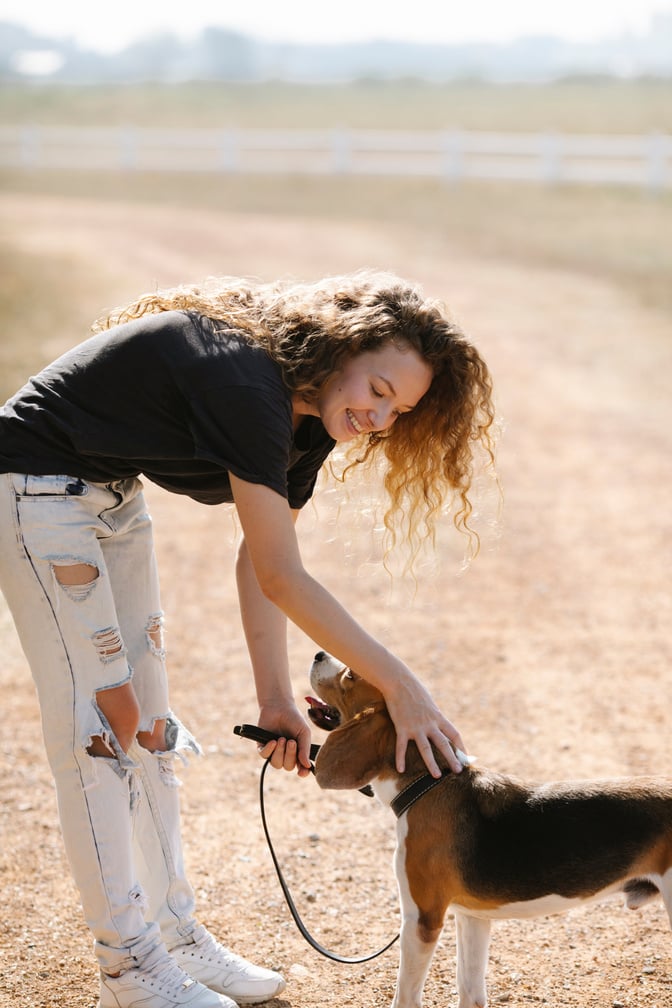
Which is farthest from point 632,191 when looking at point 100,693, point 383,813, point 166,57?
point 166,57

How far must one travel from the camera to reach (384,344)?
9.89 feet

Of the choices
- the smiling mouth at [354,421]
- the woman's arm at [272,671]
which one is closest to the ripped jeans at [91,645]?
the woman's arm at [272,671]

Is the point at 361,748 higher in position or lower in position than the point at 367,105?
lower

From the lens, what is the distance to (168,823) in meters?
3.57

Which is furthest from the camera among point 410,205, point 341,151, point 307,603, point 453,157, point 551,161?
point 341,151

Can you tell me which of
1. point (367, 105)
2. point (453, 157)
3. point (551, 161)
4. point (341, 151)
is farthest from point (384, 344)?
point (367, 105)

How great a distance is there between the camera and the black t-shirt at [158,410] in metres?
2.75

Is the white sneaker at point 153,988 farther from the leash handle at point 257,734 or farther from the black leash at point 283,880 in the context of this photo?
the leash handle at point 257,734

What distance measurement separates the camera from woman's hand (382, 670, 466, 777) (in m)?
2.96

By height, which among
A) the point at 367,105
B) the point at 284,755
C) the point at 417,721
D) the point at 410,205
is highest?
the point at 367,105

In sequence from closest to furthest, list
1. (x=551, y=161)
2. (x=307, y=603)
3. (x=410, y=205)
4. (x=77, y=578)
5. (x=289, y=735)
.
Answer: (x=307, y=603) < (x=77, y=578) < (x=289, y=735) < (x=410, y=205) < (x=551, y=161)

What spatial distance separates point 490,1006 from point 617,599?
4.12 metres

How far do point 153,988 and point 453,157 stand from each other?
A: 87.3 feet

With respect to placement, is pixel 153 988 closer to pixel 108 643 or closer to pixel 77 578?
pixel 108 643
